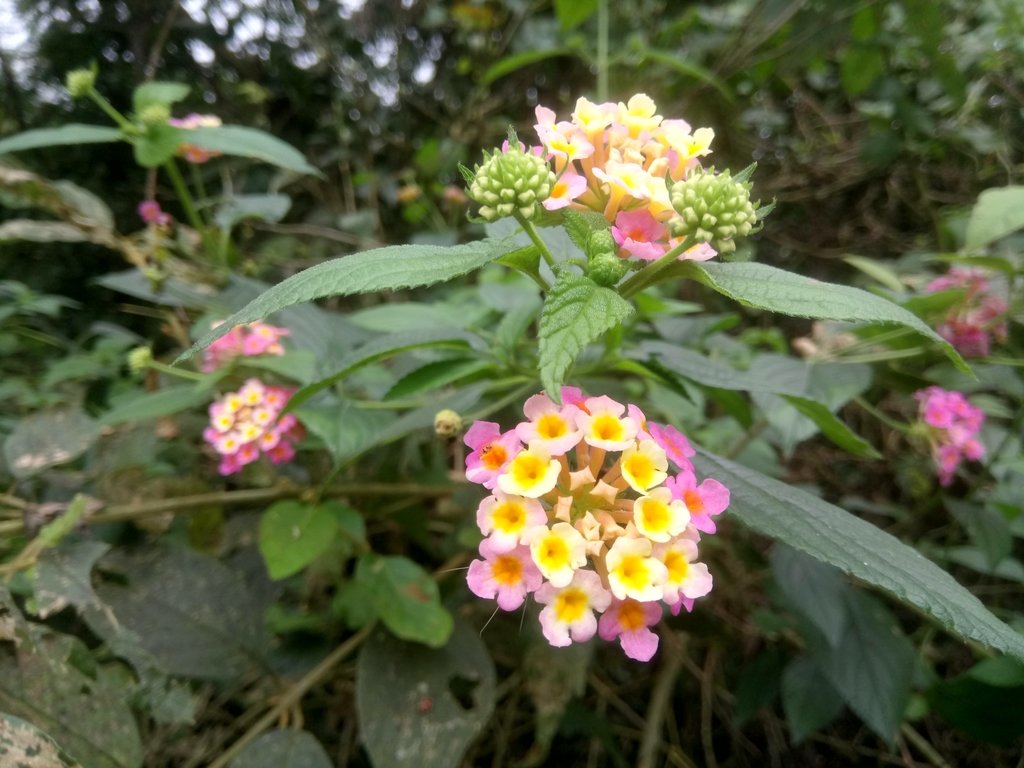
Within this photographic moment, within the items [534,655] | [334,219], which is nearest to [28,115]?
[334,219]

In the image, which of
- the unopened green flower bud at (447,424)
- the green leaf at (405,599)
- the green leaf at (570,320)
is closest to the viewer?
the green leaf at (570,320)

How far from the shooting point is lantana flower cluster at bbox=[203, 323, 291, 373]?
879 millimetres

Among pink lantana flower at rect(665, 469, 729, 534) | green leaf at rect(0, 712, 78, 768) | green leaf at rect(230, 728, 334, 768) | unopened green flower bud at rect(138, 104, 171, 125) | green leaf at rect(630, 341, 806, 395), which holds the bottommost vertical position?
green leaf at rect(230, 728, 334, 768)

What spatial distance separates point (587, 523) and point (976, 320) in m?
0.81

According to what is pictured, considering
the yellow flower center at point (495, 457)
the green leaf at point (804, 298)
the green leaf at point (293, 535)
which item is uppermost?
the green leaf at point (804, 298)

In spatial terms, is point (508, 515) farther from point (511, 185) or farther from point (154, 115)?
point (154, 115)

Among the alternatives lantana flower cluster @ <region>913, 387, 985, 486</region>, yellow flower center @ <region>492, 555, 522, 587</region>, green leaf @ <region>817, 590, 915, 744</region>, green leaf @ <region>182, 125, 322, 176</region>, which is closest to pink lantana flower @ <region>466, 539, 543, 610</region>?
yellow flower center @ <region>492, 555, 522, 587</region>

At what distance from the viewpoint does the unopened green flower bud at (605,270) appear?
454 mm

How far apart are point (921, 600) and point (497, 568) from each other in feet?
0.85

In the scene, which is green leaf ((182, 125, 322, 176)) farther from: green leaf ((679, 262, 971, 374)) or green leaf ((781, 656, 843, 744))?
green leaf ((781, 656, 843, 744))

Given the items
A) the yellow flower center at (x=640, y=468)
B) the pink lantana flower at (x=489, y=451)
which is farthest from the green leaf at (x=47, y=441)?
the yellow flower center at (x=640, y=468)

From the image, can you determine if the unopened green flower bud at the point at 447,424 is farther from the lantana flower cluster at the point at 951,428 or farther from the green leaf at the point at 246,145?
the lantana flower cluster at the point at 951,428

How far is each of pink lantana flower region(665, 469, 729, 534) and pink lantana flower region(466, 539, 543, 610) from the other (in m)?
0.11

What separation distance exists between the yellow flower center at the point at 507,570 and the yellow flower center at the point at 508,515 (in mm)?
26
